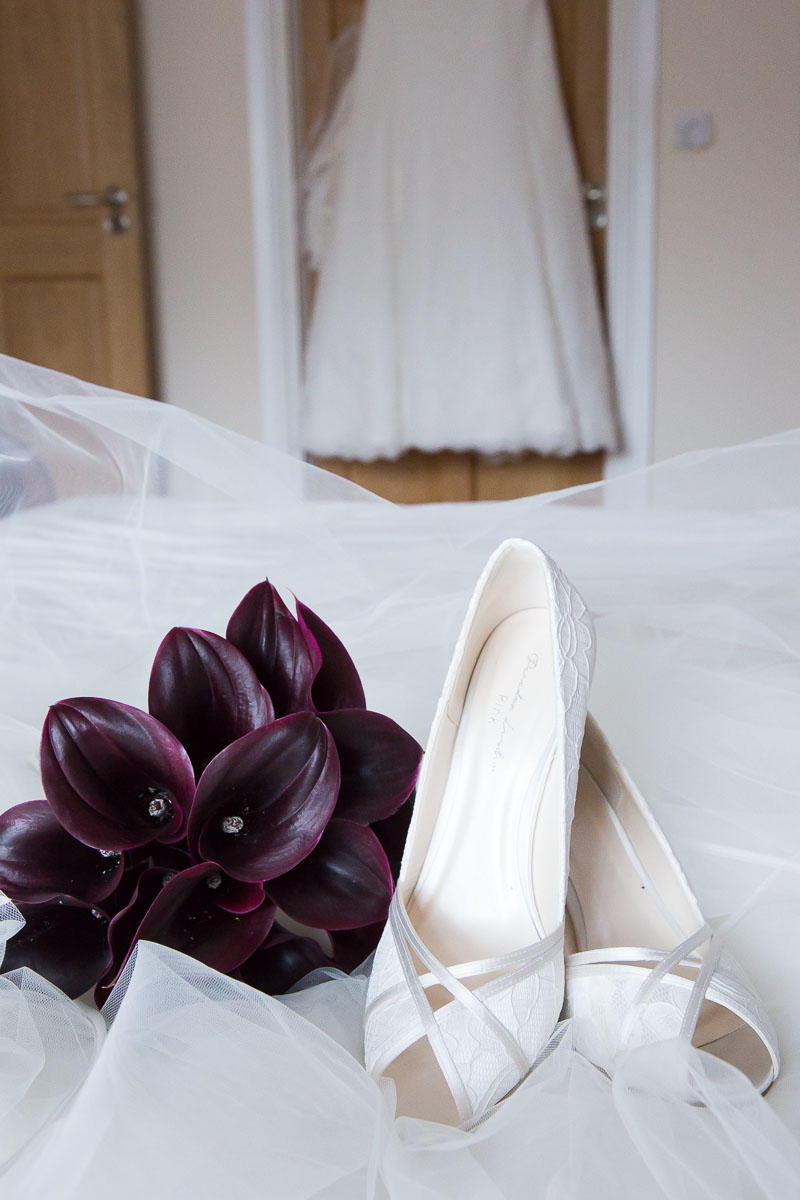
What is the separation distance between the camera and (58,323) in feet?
9.16

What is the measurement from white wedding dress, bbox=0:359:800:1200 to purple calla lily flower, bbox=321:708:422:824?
0.08m

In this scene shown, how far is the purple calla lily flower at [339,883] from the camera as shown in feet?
1.29

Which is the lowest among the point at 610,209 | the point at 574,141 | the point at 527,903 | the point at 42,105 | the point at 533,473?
the point at 533,473

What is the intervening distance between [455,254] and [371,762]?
7.94 ft

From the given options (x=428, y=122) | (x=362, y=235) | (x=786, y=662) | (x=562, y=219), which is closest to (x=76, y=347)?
(x=362, y=235)

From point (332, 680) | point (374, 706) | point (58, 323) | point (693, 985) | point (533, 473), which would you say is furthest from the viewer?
point (533, 473)

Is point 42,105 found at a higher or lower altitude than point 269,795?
higher

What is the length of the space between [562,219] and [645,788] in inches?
92.8

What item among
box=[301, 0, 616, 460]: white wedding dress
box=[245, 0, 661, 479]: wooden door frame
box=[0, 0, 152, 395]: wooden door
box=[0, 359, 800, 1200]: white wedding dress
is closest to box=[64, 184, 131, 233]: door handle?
box=[0, 0, 152, 395]: wooden door

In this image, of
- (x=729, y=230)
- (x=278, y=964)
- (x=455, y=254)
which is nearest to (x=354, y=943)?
(x=278, y=964)

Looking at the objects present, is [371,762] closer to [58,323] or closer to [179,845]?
[179,845]

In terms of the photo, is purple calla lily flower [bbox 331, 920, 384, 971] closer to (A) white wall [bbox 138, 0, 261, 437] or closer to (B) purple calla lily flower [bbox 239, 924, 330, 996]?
(B) purple calla lily flower [bbox 239, 924, 330, 996]

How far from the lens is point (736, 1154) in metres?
0.31

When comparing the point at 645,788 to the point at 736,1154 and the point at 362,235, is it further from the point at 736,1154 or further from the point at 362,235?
the point at 362,235
